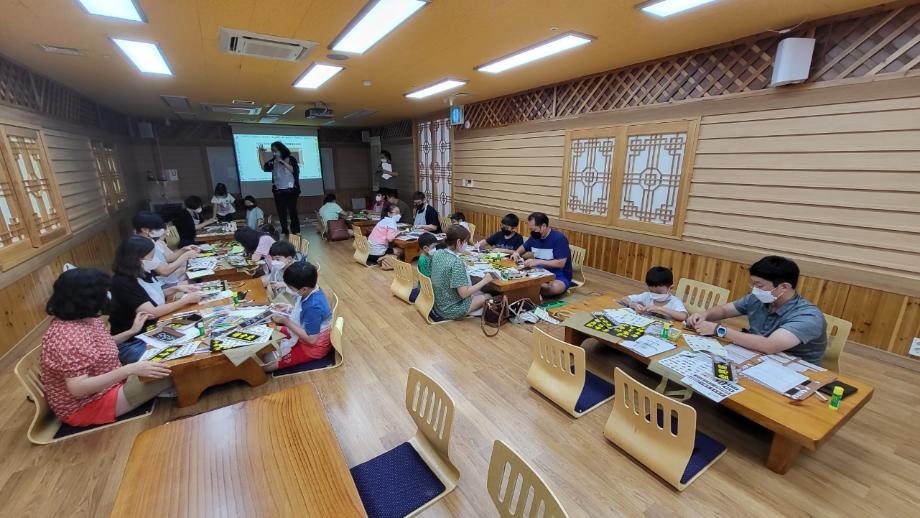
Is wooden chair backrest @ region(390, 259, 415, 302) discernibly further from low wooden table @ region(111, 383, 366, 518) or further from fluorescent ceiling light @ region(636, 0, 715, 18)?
fluorescent ceiling light @ region(636, 0, 715, 18)

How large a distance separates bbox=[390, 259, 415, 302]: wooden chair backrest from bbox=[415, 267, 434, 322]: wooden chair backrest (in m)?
0.40

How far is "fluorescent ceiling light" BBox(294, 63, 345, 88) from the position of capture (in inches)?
184

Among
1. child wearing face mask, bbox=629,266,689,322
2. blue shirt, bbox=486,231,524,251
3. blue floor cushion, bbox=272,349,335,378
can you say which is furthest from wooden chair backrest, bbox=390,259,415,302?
child wearing face mask, bbox=629,266,689,322

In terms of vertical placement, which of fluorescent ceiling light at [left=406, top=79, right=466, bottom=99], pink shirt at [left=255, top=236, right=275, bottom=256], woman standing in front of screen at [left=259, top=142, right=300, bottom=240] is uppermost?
fluorescent ceiling light at [left=406, top=79, right=466, bottom=99]

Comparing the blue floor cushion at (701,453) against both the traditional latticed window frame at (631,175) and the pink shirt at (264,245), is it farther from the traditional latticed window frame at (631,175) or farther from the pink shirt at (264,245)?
the pink shirt at (264,245)

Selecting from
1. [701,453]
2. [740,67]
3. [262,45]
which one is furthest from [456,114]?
[701,453]

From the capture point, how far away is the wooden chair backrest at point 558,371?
2.60 m

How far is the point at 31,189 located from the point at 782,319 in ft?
24.9

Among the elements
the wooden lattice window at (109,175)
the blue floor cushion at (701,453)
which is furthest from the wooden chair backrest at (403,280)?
the wooden lattice window at (109,175)

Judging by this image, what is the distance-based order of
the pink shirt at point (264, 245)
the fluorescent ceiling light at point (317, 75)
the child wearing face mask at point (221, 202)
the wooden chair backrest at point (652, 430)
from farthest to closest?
the child wearing face mask at point (221, 202) → the fluorescent ceiling light at point (317, 75) → the pink shirt at point (264, 245) → the wooden chair backrest at point (652, 430)

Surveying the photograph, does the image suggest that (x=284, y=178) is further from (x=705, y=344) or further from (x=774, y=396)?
(x=774, y=396)

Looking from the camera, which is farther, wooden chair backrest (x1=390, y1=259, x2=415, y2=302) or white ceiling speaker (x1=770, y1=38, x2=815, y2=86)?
wooden chair backrest (x1=390, y1=259, x2=415, y2=302)

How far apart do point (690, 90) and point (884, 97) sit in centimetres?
168

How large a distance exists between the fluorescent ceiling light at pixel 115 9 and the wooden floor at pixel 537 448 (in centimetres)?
309
